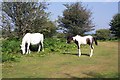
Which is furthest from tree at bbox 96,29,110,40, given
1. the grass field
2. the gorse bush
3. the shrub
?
the grass field

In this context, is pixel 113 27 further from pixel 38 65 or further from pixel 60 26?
pixel 38 65

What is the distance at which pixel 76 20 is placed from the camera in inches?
1457

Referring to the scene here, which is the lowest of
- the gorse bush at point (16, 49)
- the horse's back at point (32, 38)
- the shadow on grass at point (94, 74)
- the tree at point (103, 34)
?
the shadow on grass at point (94, 74)

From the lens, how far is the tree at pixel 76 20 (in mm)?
36500

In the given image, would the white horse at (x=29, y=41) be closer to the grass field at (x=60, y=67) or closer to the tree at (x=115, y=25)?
the grass field at (x=60, y=67)

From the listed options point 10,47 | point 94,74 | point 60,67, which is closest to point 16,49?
point 10,47

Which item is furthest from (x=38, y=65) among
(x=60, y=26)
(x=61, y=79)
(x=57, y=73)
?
(x=60, y=26)

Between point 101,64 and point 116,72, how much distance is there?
2.06m

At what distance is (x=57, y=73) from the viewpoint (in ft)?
38.8

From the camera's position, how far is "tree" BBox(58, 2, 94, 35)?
120ft

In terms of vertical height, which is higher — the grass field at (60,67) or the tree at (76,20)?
the tree at (76,20)

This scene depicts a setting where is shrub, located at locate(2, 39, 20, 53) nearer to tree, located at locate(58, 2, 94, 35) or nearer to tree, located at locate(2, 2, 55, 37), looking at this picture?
tree, located at locate(2, 2, 55, 37)

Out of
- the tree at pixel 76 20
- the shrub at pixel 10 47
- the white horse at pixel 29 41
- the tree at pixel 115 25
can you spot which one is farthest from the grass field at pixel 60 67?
the tree at pixel 115 25

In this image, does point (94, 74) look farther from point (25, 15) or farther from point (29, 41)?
point (25, 15)
